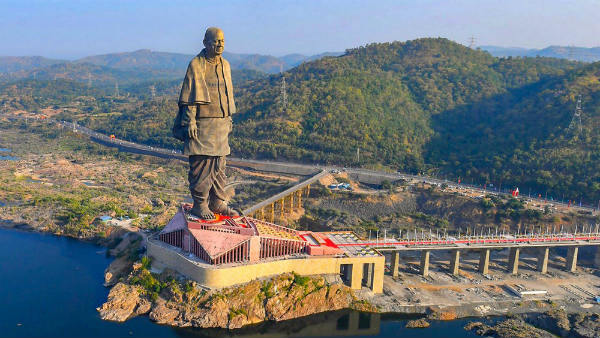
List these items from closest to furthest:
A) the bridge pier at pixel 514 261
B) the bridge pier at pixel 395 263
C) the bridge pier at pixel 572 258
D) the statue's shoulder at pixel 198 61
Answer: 1. the statue's shoulder at pixel 198 61
2. the bridge pier at pixel 395 263
3. the bridge pier at pixel 514 261
4. the bridge pier at pixel 572 258

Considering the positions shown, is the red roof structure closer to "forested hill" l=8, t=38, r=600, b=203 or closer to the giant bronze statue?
the giant bronze statue

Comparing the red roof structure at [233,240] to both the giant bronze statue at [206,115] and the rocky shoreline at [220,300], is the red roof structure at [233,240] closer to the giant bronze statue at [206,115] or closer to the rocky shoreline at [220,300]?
the giant bronze statue at [206,115]

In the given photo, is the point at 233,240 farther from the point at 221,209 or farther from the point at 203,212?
the point at 221,209

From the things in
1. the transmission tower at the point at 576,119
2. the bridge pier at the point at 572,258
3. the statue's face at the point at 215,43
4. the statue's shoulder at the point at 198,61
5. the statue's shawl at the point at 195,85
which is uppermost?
the statue's face at the point at 215,43

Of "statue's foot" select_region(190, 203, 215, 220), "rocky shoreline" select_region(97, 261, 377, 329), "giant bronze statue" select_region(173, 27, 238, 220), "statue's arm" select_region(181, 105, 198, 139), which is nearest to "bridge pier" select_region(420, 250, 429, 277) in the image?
"rocky shoreline" select_region(97, 261, 377, 329)

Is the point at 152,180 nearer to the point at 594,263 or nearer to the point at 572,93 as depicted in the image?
the point at 594,263

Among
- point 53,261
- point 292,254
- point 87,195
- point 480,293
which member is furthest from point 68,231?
point 480,293

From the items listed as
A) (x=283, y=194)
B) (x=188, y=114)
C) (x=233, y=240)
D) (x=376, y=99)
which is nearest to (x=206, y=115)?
(x=188, y=114)

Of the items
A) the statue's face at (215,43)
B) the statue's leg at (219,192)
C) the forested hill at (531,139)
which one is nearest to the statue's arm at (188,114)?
the statue's leg at (219,192)
